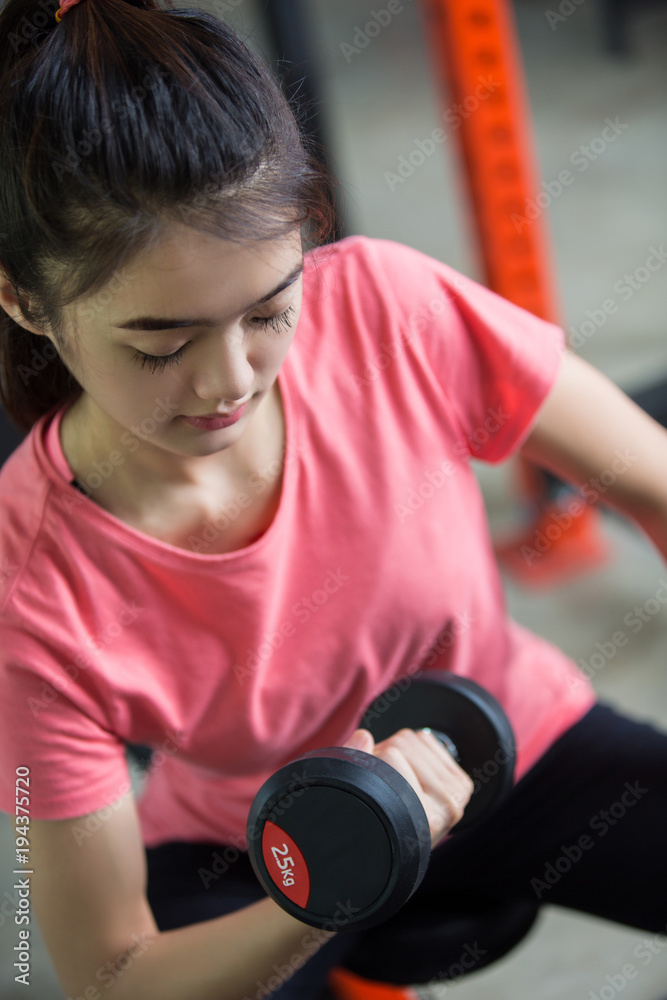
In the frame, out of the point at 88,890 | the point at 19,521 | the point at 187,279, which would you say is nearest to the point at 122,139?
the point at 187,279

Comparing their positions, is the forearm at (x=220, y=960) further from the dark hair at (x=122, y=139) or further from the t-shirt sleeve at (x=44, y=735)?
the dark hair at (x=122, y=139)

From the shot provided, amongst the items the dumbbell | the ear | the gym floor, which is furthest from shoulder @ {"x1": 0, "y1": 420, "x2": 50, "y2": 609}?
the gym floor

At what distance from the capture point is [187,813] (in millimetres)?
1046

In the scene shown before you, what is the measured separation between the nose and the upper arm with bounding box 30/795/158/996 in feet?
1.18

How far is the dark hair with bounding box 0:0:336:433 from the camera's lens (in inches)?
24.6

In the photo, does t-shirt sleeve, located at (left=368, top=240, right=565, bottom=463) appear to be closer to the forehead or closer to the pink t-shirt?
the pink t-shirt

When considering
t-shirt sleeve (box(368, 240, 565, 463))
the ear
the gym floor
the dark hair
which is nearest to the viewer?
the dark hair

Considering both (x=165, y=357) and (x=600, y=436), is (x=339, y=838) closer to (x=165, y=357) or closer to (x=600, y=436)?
(x=165, y=357)

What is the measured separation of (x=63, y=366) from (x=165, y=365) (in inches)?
8.4

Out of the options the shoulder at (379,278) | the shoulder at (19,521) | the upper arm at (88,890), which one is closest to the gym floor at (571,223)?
the shoulder at (379,278)

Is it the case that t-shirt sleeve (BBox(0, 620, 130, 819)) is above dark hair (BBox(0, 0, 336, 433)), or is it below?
below

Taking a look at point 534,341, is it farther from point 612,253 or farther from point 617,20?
point 617,20

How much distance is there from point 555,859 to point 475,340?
1.65ft

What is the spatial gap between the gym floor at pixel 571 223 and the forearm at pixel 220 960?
590mm
